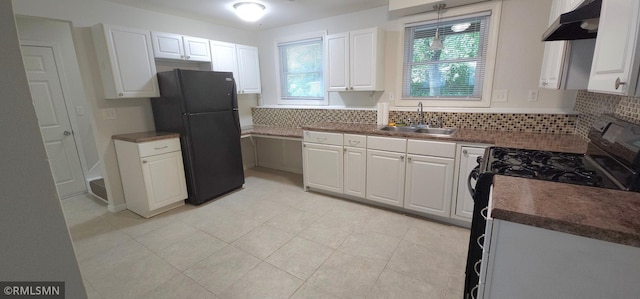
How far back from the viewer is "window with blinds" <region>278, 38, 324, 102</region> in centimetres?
380

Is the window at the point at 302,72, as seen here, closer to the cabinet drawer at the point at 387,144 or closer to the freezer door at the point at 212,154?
the freezer door at the point at 212,154

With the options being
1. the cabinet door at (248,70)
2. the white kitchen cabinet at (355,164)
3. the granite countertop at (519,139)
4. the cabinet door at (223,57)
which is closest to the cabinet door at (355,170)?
the white kitchen cabinet at (355,164)

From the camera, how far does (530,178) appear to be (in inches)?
47.1

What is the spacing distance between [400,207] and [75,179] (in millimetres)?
4290

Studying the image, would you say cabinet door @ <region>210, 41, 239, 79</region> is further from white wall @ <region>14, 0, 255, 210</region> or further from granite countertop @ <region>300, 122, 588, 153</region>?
granite countertop @ <region>300, 122, 588, 153</region>

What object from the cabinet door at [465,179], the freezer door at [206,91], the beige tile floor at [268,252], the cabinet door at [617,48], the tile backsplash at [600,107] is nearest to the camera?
the cabinet door at [617,48]

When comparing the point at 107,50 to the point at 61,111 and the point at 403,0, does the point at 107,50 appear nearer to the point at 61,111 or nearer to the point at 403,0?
the point at 61,111

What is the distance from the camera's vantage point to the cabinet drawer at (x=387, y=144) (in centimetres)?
259

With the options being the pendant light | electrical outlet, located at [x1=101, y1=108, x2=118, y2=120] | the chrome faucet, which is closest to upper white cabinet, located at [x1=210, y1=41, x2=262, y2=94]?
electrical outlet, located at [x1=101, y1=108, x2=118, y2=120]

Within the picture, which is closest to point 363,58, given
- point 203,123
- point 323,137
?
point 323,137

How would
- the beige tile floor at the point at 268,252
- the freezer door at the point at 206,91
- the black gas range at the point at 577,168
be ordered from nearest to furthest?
the black gas range at the point at 577,168 → the beige tile floor at the point at 268,252 → the freezer door at the point at 206,91

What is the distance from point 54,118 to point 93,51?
1.40 meters

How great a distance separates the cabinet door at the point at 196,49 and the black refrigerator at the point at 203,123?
1.57 feet

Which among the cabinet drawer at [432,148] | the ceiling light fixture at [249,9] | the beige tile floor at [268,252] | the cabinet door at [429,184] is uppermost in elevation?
the ceiling light fixture at [249,9]
